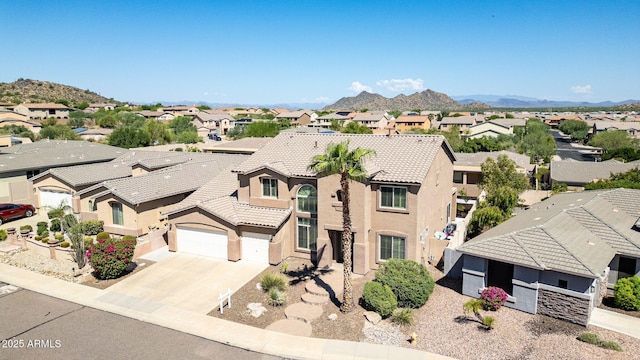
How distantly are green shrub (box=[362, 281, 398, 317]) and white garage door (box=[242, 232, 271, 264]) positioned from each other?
7789mm

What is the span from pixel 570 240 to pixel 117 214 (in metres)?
28.2

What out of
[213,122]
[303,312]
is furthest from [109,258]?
[213,122]

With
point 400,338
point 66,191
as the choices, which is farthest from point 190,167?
point 400,338

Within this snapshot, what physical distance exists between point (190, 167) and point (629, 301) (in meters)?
32.8

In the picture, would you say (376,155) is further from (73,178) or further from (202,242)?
(73,178)

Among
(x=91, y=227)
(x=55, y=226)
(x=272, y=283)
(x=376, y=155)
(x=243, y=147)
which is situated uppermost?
(x=376, y=155)

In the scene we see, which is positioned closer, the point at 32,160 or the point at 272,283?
the point at 272,283

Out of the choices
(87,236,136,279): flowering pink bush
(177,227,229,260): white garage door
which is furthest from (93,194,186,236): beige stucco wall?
(87,236,136,279): flowering pink bush

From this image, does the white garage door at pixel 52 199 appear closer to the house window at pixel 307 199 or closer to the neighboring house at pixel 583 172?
the house window at pixel 307 199

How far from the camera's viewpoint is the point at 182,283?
869 inches

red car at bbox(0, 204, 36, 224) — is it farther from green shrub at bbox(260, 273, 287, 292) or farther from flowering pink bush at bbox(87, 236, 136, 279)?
green shrub at bbox(260, 273, 287, 292)

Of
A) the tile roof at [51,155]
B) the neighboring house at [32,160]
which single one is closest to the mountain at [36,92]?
the tile roof at [51,155]

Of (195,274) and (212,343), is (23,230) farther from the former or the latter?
(212,343)

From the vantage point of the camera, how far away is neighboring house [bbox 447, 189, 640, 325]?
17.4 meters
